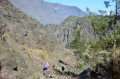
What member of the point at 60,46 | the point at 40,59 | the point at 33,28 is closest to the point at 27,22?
the point at 33,28

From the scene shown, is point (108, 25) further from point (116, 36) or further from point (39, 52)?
point (39, 52)

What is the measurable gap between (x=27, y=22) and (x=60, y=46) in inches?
390

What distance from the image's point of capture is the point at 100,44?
86.2 ft

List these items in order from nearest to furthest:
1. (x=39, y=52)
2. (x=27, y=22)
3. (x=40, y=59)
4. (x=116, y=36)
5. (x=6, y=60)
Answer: (x=116, y=36) < (x=6, y=60) < (x=40, y=59) < (x=39, y=52) < (x=27, y=22)

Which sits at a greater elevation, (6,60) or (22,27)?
(22,27)

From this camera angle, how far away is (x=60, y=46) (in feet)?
220

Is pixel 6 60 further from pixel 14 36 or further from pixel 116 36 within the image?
pixel 14 36

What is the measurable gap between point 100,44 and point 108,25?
6.93ft

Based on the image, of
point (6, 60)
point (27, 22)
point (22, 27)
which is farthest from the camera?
point (27, 22)

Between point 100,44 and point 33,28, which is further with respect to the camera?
point 33,28

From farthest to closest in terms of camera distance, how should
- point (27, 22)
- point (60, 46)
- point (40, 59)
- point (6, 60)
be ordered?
point (60, 46) < point (27, 22) < point (40, 59) < point (6, 60)

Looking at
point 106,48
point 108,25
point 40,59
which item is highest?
point 108,25

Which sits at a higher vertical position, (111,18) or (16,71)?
(111,18)

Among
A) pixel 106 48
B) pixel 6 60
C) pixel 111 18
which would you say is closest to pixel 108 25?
pixel 111 18
